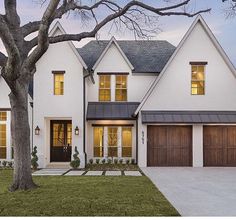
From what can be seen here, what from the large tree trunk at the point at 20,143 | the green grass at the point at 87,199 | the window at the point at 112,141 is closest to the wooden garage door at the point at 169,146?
the window at the point at 112,141

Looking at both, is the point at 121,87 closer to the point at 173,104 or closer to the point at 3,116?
the point at 173,104

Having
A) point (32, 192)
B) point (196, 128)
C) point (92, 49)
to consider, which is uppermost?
point (92, 49)

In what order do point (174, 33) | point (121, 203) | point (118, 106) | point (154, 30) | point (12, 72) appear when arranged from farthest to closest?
point (174, 33) → point (118, 106) → point (154, 30) → point (12, 72) → point (121, 203)

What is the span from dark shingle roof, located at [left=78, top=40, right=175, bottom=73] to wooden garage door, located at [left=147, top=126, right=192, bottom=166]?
15.2 feet

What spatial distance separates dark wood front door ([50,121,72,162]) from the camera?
2461cm

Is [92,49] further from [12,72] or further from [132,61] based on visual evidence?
[12,72]

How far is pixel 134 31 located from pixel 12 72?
6780 mm

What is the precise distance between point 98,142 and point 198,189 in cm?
1171

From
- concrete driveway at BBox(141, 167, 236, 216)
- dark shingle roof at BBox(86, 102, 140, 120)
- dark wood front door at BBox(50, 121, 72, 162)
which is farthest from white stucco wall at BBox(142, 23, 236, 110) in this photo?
dark wood front door at BBox(50, 121, 72, 162)

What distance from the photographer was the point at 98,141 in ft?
81.7

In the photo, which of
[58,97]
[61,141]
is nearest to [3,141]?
[61,141]

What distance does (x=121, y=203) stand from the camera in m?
10.9

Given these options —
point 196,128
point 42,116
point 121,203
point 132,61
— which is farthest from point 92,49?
point 121,203

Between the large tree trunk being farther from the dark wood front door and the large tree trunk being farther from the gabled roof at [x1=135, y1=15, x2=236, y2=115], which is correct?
the dark wood front door
